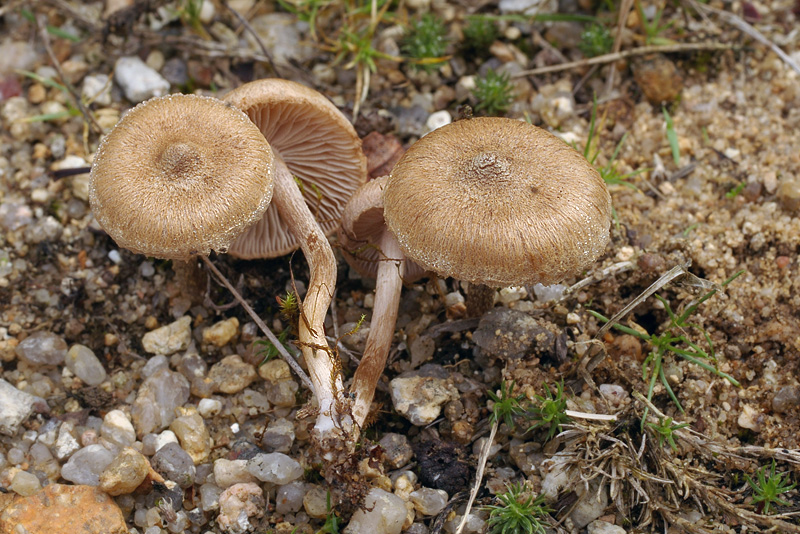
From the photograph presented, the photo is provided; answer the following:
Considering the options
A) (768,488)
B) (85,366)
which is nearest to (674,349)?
(768,488)

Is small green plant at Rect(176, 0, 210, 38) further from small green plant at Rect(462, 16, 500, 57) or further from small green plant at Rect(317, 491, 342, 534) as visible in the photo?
small green plant at Rect(317, 491, 342, 534)

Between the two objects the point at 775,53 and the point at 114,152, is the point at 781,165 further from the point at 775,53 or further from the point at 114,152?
the point at 114,152

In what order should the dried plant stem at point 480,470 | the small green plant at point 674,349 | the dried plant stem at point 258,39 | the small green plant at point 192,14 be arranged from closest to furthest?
the dried plant stem at point 480,470, the small green plant at point 674,349, the dried plant stem at point 258,39, the small green plant at point 192,14

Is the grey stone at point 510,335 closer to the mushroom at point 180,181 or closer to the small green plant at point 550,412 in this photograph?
the small green plant at point 550,412

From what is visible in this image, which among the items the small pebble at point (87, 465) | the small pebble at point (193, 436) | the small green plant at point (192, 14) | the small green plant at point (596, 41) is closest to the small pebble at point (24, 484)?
the small pebble at point (87, 465)

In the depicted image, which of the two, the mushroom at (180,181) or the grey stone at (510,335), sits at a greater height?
the mushroom at (180,181)

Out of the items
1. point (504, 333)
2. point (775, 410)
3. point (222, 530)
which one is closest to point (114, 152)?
point (222, 530)

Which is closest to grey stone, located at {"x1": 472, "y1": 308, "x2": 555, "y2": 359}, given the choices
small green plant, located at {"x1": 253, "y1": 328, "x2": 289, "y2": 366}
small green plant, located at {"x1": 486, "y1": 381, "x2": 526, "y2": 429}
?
small green plant, located at {"x1": 486, "y1": 381, "x2": 526, "y2": 429}
